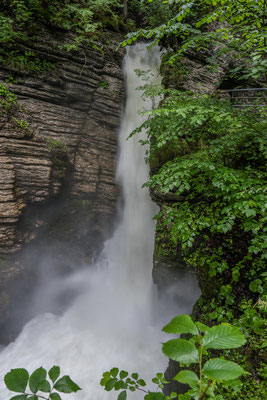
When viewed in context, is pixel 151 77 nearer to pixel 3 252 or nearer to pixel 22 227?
pixel 22 227

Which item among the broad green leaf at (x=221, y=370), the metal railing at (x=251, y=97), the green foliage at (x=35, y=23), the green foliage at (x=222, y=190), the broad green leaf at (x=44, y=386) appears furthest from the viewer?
the green foliage at (x=35, y=23)

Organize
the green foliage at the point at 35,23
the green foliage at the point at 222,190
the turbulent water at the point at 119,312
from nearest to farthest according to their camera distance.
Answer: the green foliage at the point at 222,190 → the turbulent water at the point at 119,312 → the green foliage at the point at 35,23

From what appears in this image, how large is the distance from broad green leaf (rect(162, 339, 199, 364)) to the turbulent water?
523 cm

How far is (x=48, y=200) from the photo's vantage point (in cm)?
692

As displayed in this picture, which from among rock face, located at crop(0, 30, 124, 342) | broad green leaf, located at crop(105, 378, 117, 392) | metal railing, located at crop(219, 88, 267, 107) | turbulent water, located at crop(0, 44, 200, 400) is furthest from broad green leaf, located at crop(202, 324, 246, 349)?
rock face, located at crop(0, 30, 124, 342)

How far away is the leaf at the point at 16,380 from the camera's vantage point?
24.9 inches

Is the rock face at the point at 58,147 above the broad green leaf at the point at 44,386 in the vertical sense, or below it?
above

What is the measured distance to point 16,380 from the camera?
648mm

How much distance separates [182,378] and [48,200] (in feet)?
23.1

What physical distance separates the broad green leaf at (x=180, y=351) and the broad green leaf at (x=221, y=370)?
5 cm

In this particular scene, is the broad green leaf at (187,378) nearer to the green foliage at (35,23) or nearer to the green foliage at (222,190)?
the green foliage at (222,190)

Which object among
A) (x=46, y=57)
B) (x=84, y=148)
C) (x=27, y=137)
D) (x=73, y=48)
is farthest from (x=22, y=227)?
(x=73, y=48)

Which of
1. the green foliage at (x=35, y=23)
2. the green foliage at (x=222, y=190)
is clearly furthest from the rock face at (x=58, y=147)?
the green foliage at (x=222, y=190)

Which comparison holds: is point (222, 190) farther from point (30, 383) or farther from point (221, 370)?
point (30, 383)
